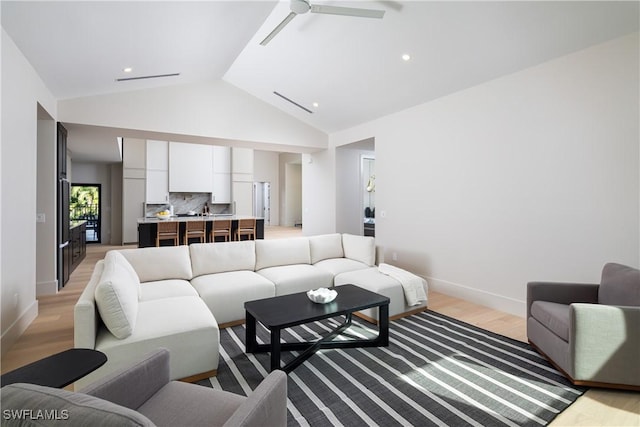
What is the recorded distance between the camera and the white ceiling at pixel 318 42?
9.16 ft

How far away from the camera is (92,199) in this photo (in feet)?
31.6

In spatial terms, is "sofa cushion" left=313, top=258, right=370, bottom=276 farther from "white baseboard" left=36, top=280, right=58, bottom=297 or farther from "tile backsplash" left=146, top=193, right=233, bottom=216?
"tile backsplash" left=146, top=193, right=233, bottom=216

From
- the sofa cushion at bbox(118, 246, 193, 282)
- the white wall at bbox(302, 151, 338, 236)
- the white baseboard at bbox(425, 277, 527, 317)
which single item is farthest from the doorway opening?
the white baseboard at bbox(425, 277, 527, 317)

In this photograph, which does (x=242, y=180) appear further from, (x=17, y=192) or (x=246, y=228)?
(x=17, y=192)

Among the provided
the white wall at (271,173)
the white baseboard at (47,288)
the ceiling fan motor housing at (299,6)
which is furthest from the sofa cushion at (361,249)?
the white wall at (271,173)

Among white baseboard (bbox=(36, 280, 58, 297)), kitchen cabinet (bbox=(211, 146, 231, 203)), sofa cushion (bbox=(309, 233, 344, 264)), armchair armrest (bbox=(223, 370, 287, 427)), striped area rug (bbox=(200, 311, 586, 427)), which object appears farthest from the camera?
kitchen cabinet (bbox=(211, 146, 231, 203))

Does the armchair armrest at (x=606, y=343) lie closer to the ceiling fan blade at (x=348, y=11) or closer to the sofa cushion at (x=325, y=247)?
the ceiling fan blade at (x=348, y=11)

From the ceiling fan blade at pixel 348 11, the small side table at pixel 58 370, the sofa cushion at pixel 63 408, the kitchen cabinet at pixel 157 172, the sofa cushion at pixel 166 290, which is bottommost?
the sofa cushion at pixel 166 290

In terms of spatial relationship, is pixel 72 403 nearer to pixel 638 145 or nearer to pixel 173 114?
pixel 638 145

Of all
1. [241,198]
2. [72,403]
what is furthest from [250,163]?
[72,403]

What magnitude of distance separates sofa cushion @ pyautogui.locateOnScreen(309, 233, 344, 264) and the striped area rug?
161cm

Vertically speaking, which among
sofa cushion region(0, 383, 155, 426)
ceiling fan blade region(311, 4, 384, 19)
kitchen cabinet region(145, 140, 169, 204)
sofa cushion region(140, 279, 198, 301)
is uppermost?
ceiling fan blade region(311, 4, 384, 19)

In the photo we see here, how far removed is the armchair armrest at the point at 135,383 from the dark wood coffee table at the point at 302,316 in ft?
2.76

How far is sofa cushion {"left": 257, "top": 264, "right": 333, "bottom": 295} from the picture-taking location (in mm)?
3682
